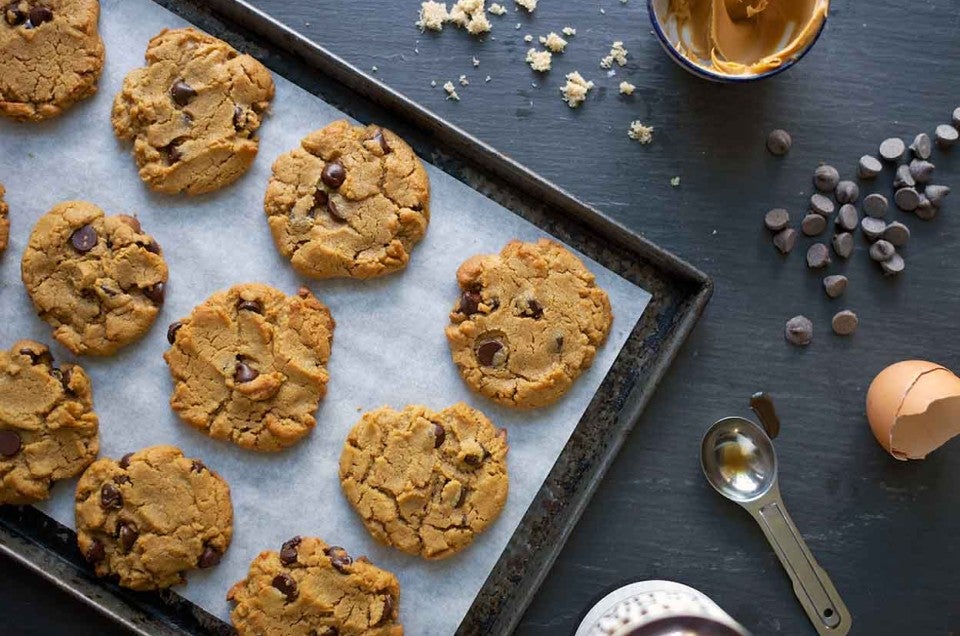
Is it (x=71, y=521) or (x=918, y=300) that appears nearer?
(x=71, y=521)

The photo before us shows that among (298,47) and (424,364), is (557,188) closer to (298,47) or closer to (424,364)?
(424,364)

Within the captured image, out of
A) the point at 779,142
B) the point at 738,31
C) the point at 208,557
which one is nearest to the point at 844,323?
the point at 779,142

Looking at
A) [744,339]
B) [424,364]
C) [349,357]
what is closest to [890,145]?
[744,339]

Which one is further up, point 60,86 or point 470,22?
point 470,22

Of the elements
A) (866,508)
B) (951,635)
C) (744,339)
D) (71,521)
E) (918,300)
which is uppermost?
(918,300)

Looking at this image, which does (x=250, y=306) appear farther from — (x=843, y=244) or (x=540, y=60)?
(x=843, y=244)
